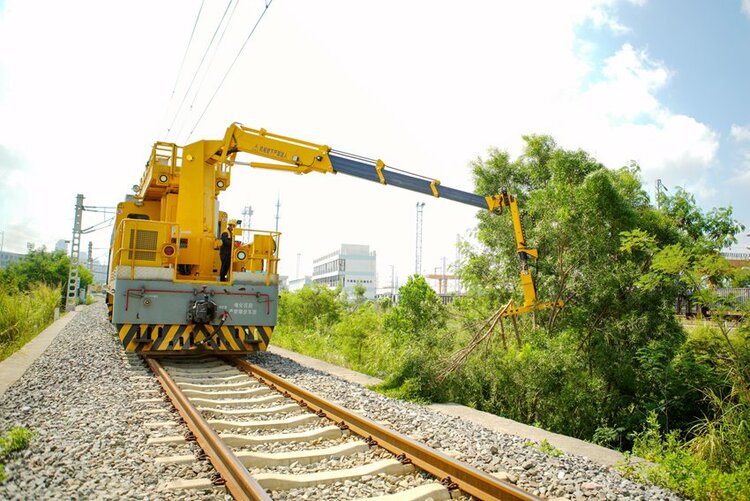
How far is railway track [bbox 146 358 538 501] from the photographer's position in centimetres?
418

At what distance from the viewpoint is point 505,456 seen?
5.21 m

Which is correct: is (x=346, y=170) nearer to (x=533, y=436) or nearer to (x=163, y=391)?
(x=163, y=391)

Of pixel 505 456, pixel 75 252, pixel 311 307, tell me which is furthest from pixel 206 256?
pixel 75 252

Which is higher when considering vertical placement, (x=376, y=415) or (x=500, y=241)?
(x=500, y=241)

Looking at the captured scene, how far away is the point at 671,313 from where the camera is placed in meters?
11.5

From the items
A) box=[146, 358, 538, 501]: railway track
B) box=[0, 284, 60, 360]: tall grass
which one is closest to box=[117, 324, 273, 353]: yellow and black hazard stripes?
box=[146, 358, 538, 501]: railway track

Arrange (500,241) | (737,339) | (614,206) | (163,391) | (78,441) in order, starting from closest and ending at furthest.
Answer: (78,441) < (163,391) < (737,339) < (614,206) < (500,241)

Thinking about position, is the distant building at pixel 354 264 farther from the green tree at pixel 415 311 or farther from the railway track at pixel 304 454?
the railway track at pixel 304 454

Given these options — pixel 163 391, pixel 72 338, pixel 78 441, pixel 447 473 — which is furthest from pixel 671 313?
pixel 72 338

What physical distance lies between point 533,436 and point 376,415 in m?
1.93

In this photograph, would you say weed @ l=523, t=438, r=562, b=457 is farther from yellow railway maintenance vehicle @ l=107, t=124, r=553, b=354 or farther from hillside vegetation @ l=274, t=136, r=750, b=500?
yellow railway maintenance vehicle @ l=107, t=124, r=553, b=354

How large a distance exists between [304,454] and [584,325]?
910 cm

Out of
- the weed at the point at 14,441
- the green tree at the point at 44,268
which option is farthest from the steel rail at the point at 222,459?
the green tree at the point at 44,268

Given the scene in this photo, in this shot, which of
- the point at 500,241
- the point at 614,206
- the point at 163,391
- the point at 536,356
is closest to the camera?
the point at 163,391
